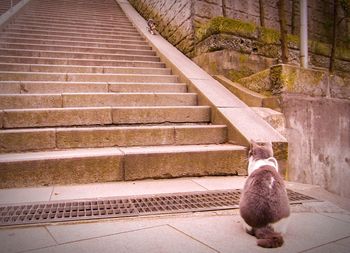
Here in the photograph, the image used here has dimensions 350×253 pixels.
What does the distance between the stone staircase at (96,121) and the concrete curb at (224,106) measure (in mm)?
168

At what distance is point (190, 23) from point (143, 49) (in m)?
1.60

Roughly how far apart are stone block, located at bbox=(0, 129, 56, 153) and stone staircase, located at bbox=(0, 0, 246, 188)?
11mm

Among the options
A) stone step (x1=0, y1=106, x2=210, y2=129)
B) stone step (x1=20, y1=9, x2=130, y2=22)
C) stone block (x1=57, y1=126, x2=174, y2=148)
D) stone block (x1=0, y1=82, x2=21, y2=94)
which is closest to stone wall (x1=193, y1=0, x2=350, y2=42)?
stone step (x1=0, y1=106, x2=210, y2=129)

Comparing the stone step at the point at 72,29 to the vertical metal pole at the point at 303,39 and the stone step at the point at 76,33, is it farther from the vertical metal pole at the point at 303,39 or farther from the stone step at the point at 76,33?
the vertical metal pole at the point at 303,39

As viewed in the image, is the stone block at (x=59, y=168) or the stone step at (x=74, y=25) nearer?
the stone block at (x=59, y=168)

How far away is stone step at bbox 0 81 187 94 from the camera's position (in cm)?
523

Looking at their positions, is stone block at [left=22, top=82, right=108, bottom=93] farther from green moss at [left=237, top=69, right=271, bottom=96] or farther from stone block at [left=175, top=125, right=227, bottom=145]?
green moss at [left=237, top=69, right=271, bottom=96]

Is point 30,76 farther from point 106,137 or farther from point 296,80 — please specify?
point 296,80

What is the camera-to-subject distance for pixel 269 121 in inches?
182

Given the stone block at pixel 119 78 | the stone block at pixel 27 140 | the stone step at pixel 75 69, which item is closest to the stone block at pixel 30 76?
the stone block at pixel 119 78

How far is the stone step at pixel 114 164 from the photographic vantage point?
338 centimetres

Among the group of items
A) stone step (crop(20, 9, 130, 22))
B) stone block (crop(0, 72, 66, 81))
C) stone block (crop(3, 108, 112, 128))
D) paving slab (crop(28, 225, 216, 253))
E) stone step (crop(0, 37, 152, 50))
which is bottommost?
paving slab (crop(28, 225, 216, 253))

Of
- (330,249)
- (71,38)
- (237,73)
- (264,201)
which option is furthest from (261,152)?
(71,38)

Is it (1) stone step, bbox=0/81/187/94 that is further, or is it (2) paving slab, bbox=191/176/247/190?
(1) stone step, bbox=0/81/187/94
